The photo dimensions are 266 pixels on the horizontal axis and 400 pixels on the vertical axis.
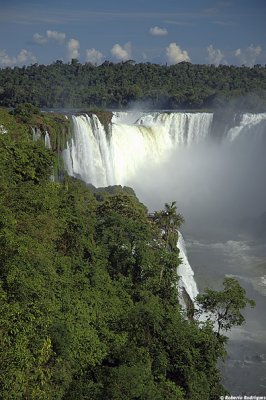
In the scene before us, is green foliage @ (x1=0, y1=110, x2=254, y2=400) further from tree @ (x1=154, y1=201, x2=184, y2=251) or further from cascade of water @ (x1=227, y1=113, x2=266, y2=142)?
cascade of water @ (x1=227, y1=113, x2=266, y2=142)

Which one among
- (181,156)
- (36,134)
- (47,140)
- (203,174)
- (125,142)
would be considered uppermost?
(181,156)

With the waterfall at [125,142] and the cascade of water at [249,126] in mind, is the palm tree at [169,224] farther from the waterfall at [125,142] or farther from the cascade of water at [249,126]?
the cascade of water at [249,126]

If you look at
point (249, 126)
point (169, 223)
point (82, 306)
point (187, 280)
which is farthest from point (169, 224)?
point (249, 126)

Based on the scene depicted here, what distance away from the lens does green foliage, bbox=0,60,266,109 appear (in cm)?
8450

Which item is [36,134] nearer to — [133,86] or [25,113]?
[25,113]

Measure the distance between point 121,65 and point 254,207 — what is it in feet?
215

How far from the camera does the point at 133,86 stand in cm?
9250

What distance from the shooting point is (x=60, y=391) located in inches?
587

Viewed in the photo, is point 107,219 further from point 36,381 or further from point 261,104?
point 261,104

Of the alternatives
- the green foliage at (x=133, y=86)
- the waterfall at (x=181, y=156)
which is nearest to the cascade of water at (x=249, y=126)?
the waterfall at (x=181, y=156)

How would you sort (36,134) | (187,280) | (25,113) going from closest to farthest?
(187,280) → (36,134) → (25,113)

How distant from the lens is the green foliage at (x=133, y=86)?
277ft

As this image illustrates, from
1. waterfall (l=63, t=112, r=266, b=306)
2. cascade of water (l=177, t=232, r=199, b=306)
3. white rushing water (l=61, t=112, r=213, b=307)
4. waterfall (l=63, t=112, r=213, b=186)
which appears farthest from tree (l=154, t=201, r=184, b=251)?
waterfall (l=63, t=112, r=266, b=306)

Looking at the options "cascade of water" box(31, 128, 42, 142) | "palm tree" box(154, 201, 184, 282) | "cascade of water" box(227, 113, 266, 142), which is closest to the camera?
"palm tree" box(154, 201, 184, 282)
